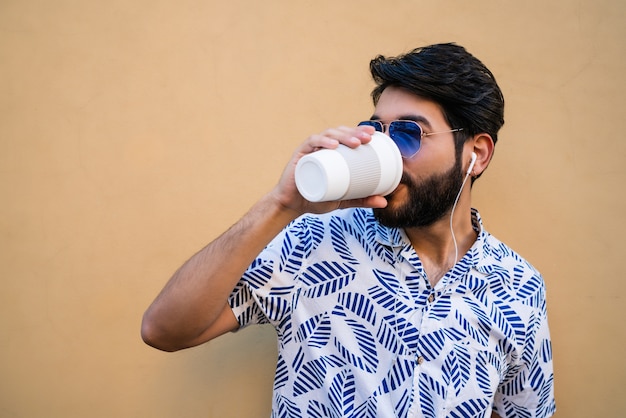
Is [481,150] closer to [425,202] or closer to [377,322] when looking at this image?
[425,202]

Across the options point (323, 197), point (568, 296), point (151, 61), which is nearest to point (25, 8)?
point (151, 61)

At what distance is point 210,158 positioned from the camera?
1.86m

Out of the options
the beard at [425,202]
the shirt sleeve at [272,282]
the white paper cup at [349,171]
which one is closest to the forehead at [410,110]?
the beard at [425,202]

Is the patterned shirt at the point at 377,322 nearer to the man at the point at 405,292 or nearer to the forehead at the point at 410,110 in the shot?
the man at the point at 405,292

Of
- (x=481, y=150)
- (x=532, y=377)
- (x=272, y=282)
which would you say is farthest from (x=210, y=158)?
(x=532, y=377)

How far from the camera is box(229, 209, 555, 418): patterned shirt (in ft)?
4.75

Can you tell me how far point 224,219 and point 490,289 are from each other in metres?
0.84

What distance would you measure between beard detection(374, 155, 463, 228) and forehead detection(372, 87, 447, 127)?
126 millimetres

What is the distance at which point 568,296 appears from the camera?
1.94 metres

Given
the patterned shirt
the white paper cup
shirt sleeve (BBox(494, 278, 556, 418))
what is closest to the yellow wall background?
shirt sleeve (BBox(494, 278, 556, 418))

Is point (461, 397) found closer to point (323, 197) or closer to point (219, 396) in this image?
point (323, 197)

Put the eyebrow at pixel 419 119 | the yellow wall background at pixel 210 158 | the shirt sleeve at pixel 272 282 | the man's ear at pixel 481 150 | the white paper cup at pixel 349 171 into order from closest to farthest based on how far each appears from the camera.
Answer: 1. the white paper cup at pixel 349 171
2. the shirt sleeve at pixel 272 282
3. the eyebrow at pixel 419 119
4. the man's ear at pixel 481 150
5. the yellow wall background at pixel 210 158

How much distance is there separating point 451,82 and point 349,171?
0.51 metres

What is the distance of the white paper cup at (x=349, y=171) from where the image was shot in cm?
116
